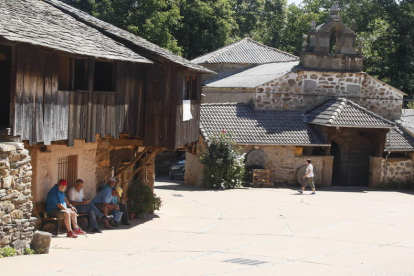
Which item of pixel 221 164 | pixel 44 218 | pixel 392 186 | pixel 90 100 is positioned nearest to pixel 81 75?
pixel 90 100

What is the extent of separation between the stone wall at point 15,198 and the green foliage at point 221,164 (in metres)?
13.6

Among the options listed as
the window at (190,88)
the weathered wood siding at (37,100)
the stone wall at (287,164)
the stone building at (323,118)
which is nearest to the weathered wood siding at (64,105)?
the weathered wood siding at (37,100)

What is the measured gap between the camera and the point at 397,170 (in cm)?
2786

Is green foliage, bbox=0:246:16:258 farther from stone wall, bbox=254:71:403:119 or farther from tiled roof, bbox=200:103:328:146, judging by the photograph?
stone wall, bbox=254:71:403:119

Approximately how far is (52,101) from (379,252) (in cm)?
782

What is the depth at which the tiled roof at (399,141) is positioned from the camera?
2766cm

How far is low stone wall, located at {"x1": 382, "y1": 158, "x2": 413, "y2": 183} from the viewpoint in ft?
91.0

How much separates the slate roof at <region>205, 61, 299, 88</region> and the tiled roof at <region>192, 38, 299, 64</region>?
43.2 inches

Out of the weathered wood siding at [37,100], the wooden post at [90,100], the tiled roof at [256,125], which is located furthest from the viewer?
the tiled roof at [256,125]

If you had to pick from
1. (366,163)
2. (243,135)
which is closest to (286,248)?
(243,135)

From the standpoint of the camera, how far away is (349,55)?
99.6 feet

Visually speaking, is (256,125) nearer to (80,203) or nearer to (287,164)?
(287,164)

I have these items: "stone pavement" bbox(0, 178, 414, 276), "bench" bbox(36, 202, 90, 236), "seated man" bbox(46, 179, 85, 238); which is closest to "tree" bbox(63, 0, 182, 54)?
"stone pavement" bbox(0, 178, 414, 276)

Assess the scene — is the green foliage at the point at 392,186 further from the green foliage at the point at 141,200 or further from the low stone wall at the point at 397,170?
the green foliage at the point at 141,200
